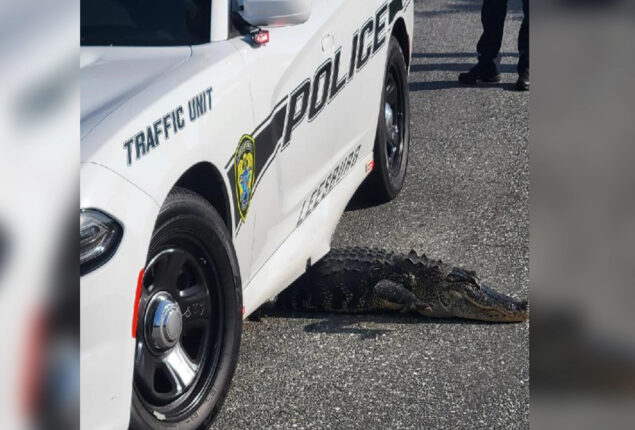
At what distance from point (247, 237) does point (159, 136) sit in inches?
31.6

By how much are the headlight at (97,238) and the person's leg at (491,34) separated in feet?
20.9

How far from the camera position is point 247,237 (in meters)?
3.81

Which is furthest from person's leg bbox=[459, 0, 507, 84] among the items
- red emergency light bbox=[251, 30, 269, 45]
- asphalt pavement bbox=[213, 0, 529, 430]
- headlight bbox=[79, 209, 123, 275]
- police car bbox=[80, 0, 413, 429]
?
headlight bbox=[79, 209, 123, 275]

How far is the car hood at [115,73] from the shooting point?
3.05m

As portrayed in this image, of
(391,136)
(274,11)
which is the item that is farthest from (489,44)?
(274,11)

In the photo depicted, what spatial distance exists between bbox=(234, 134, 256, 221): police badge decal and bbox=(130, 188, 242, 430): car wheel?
0.60ft

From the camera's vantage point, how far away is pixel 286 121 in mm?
4035

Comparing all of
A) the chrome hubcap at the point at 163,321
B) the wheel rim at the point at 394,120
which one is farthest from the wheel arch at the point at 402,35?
the chrome hubcap at the point at 163,321

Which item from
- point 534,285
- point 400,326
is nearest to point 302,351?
point 400,326

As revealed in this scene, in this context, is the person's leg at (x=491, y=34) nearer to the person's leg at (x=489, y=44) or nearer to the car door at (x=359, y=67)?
the person's leg at (x=489, y=44)

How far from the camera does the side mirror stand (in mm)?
3816

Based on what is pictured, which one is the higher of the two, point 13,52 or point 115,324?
point 13,52

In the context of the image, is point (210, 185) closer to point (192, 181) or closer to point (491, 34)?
point (192, 181)

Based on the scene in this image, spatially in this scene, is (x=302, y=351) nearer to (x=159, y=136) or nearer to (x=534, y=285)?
(x=159, y=136)
